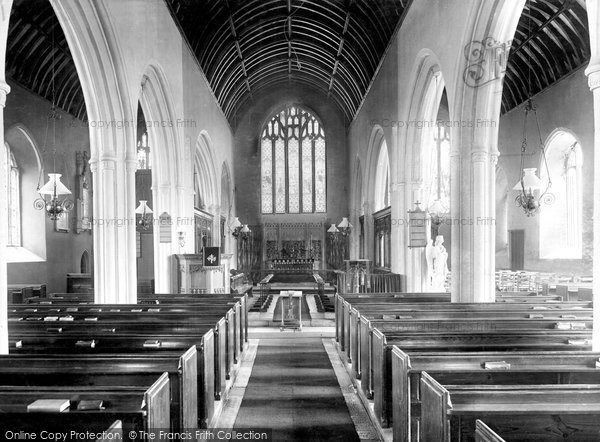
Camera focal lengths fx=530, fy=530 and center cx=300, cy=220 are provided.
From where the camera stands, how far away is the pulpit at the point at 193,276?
1215 cm

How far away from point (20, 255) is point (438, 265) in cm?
989

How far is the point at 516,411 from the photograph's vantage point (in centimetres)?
233

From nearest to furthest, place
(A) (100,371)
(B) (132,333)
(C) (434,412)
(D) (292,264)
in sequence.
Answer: (C) (434,412) → (A) (100,371) → (B) (132,333) → (D) (292,264)

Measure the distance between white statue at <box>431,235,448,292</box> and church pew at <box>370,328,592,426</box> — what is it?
18.9 feet

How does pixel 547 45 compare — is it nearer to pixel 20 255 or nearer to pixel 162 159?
pixel 162 159

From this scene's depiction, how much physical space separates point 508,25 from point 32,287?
10596 mm

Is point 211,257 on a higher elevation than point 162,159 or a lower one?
lower

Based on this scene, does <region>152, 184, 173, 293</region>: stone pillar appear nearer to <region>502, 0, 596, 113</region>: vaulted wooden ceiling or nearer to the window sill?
the window sill

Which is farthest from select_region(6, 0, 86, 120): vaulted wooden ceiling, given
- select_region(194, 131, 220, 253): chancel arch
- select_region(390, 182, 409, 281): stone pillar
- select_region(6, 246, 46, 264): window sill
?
select_region(390, 182, 409, 281): stone pillar

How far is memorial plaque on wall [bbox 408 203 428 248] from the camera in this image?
10754mm

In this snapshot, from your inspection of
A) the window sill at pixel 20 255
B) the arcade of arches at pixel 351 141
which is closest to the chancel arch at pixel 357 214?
the arcade of arches at pixel 351 141

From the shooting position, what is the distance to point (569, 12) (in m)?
10.8

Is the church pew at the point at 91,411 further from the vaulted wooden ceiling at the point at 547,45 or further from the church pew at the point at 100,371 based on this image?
the vaulted wooden ceiling at the point at 547,45

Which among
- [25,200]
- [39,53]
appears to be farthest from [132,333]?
[25,200]
